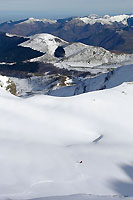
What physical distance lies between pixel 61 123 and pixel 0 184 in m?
14.2

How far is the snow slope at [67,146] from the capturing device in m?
18.2

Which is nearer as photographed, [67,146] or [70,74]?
[67,146]

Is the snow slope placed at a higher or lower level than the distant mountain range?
higher

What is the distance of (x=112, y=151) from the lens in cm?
2431

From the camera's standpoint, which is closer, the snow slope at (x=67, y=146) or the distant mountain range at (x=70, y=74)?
the snow slope at (x=67, y=146)

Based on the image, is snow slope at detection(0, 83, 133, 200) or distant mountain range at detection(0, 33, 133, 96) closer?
snow slope at detection(0, 83, 133, 200)

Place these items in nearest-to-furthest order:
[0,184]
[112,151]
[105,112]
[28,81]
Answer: [0,184]
[112,151]
[105,112]
[28,81]

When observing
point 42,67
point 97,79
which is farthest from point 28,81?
point 97,79

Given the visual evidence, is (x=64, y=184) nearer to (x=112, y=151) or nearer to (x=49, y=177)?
(x=49, y=177)

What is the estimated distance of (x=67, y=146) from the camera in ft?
83.7

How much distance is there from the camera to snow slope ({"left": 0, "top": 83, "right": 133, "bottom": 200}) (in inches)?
716

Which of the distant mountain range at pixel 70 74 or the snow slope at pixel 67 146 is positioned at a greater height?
the snow slope at pixel 67 146

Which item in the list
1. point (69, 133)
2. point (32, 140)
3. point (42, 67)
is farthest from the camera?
point (42, 67)

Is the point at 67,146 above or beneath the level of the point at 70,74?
above
